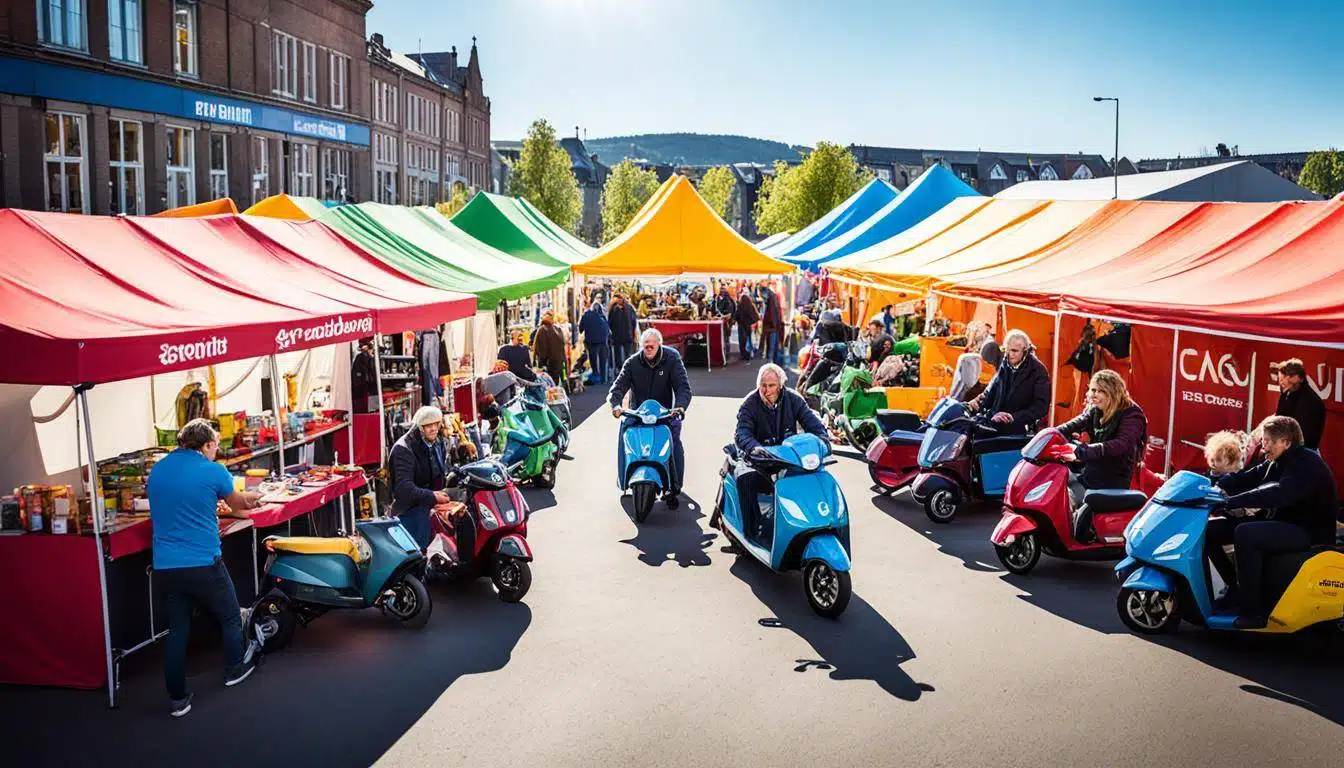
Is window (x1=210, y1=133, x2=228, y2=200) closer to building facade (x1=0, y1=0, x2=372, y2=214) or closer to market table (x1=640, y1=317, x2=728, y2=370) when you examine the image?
building facade (x1=0, y1=0, x2=372, y2=214)

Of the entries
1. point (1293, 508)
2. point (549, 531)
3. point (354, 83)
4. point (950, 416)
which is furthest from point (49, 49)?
point (1293, 508)

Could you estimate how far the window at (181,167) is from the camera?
3581cm

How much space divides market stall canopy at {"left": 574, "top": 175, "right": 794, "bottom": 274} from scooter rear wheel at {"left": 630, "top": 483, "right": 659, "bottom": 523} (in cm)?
1456

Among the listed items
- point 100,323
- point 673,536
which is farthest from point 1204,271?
point 100,323

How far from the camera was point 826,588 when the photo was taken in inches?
346

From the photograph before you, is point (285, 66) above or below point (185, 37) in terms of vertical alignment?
above

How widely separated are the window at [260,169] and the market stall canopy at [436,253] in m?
20.1

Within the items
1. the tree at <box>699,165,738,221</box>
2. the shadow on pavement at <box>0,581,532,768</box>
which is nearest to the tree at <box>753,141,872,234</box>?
the tree at <box>699,165,738,221</box>

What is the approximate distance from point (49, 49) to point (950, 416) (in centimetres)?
2633

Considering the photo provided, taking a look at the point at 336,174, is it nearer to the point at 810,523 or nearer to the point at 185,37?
the point at 185,37

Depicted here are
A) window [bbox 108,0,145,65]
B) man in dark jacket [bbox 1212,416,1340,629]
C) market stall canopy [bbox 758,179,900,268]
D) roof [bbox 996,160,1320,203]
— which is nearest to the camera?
man in dark jacket [bbox 1212,416,1340,629]

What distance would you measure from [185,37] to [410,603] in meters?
33.0

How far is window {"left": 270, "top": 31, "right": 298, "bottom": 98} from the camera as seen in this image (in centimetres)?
4200

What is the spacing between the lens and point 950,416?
12.3 metres
